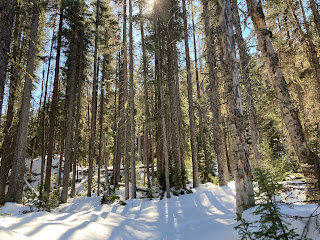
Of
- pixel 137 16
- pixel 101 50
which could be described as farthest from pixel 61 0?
pixel 137 16

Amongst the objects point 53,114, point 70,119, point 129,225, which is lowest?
point 129,225

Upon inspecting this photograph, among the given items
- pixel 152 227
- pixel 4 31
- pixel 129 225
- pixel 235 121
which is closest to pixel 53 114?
pixel 4 31

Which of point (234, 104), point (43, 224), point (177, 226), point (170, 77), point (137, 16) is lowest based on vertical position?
point (177, 226)

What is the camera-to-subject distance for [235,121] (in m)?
4.89

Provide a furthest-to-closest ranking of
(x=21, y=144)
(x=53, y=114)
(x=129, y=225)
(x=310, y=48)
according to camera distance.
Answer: (x=53, y=114) < (x=21, y=144) < (x=310, y=48) < (x=129, y=225)

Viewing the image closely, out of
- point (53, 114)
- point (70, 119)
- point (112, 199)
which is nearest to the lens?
point (112, 199)

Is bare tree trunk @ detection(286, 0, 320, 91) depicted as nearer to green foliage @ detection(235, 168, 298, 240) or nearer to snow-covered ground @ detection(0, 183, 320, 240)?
snow-covered ground @ detection(0, 183, 320, 240)

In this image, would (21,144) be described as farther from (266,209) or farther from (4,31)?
(266,209)

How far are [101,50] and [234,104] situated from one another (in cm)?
1132

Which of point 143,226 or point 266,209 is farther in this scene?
point 143,226

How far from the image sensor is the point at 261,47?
532 centimetres

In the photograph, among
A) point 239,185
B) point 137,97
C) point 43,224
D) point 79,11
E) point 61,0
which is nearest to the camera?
point 43,224

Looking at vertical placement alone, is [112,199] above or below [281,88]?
below

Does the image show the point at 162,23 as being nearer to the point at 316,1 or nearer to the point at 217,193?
the point at 316,1
